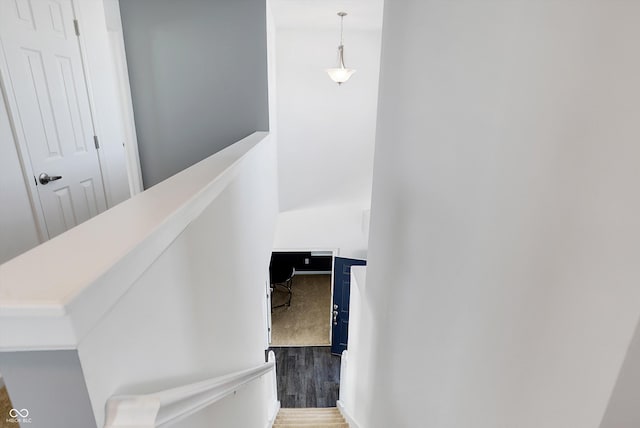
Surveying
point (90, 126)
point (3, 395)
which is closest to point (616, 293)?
point (3, 395)

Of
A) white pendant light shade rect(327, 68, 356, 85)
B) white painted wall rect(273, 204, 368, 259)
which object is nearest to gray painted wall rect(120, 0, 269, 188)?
white pendant light shade rect(327, 68, 356, 85)

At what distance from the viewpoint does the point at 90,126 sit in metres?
2.52

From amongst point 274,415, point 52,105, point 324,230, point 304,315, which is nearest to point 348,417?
point 274,415

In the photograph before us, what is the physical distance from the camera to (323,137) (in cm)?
540

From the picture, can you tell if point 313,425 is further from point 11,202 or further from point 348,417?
point 11,202

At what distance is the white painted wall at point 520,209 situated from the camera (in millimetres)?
548

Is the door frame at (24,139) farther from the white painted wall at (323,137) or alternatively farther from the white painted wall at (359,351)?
the white painted wall at (323,137)

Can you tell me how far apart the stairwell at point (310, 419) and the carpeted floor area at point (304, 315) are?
5.82 feet

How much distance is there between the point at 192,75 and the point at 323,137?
2309 millimetres

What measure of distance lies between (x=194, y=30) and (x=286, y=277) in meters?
4.36

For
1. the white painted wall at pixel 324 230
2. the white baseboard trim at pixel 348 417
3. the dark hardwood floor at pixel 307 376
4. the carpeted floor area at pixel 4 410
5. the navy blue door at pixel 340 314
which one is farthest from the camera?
the navy blue door at pixel 340 314

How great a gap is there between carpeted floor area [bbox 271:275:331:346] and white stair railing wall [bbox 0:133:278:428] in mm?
4500

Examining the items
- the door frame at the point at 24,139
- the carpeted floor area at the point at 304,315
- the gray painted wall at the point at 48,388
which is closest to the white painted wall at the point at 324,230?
the carpeted floor area at the point at 304,315

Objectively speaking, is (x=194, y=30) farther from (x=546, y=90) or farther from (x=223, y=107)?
(x=546, y=90)
